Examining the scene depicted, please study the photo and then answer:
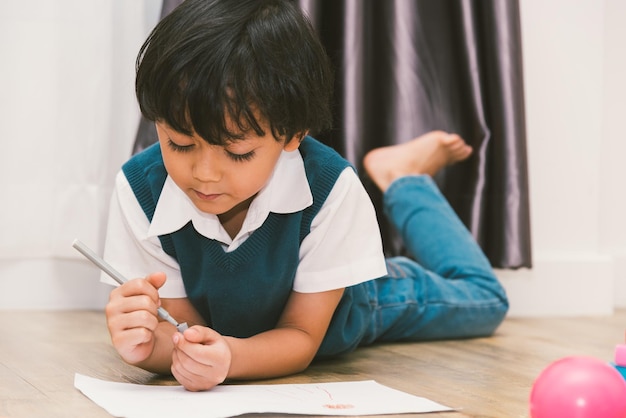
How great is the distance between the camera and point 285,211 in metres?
1.13

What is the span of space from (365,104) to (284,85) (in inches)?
31.6

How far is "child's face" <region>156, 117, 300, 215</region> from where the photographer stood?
3.29 feet

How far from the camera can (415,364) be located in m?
1.31

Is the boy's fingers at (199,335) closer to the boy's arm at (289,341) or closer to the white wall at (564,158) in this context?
the boy's arm at (289,341)

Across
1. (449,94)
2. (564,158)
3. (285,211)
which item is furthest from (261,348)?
(564,158)

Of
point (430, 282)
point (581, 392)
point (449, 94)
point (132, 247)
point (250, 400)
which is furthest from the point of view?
point (449, 94)

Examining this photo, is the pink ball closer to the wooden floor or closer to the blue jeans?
the wooden floor

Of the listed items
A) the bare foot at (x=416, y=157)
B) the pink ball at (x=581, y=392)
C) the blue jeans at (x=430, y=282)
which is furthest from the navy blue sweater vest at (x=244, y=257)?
the bare foot at (x=416, y=157)

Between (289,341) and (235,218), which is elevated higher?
(235,218)

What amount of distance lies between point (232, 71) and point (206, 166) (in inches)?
4.2

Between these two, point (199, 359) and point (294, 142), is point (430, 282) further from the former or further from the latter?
point (199, 359)

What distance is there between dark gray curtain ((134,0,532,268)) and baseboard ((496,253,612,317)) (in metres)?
0.12

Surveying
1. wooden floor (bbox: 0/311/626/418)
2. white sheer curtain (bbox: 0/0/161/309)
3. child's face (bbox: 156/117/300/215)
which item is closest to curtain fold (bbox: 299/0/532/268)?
wooden floor (bbox: 0/311/626/418)

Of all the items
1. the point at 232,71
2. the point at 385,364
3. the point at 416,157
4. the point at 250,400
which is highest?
the point at 232,71
